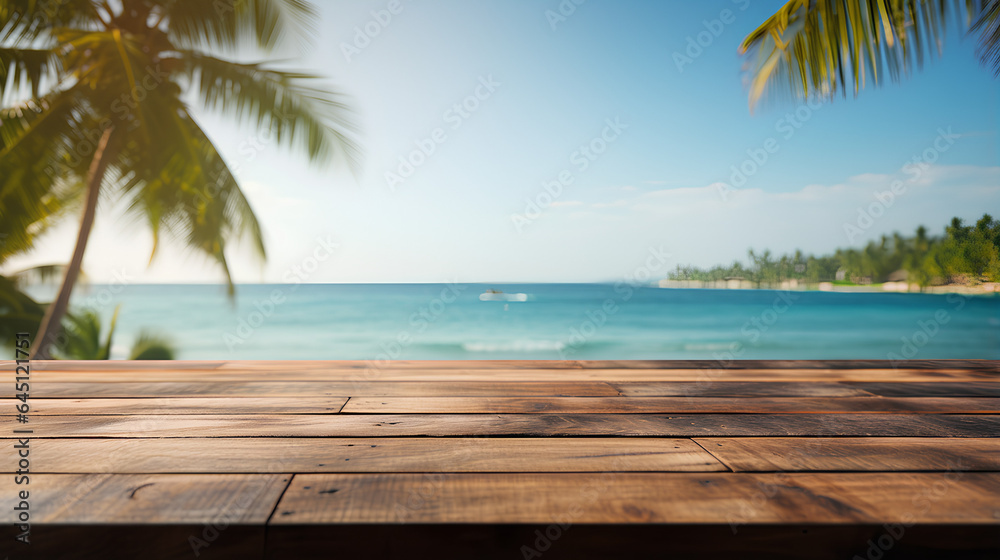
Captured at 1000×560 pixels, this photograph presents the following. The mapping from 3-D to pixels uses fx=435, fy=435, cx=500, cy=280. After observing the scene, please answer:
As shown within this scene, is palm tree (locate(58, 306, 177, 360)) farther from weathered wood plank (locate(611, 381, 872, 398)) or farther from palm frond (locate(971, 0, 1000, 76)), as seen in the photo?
palm frond (locate(971, 0, 1000, 76))

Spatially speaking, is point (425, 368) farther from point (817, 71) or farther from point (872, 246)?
point (872, 246)

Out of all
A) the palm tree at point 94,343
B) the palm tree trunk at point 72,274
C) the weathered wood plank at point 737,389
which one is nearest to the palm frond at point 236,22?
the palm tree trunk at point 72,274

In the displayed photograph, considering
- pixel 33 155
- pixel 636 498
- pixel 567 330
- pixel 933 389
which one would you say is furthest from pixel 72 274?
pixel 567 330

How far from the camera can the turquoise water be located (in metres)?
10.9

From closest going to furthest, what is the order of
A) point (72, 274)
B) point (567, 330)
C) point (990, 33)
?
point (990, 33), point (72, 274), point (567, 330)

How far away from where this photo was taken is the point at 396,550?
0.58m

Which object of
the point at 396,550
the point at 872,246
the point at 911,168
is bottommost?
the point at 396,550

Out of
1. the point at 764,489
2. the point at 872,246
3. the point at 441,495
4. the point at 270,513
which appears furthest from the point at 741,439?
the point at 872,246

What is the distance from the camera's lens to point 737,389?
134 centimetres

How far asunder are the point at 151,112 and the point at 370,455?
449 cm

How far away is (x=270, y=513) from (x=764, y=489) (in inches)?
29.2

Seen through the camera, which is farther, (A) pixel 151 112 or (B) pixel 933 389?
(A) pixel 151 112

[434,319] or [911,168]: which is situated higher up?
[911,168]

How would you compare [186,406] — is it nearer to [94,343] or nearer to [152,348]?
[152,348]
